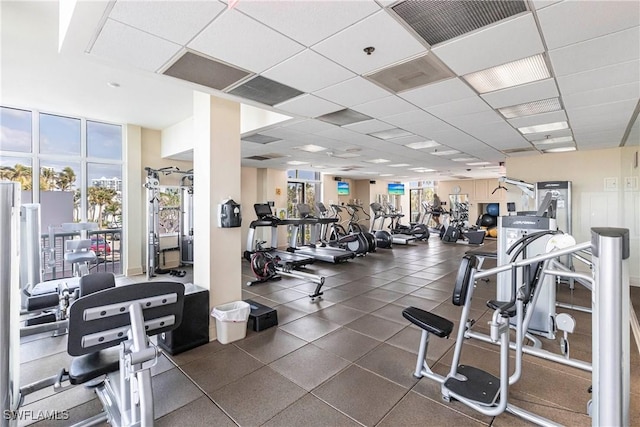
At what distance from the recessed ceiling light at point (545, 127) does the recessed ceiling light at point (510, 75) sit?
207 cm

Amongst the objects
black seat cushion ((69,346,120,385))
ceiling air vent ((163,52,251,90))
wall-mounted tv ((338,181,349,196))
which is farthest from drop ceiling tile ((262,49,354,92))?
wall-mounted tv ((338,181,349,196))

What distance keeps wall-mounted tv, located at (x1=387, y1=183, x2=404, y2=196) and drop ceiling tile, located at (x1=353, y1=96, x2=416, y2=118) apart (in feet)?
36.0

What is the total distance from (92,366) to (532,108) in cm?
520

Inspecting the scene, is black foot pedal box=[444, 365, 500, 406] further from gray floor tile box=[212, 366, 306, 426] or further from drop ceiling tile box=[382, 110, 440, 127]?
drop ceiling tile box=[382, 110, 440, 127]

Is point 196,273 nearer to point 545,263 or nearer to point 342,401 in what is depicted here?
point 342,401

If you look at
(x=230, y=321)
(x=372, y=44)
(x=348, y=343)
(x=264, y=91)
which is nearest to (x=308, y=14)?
(x=372, y=44)

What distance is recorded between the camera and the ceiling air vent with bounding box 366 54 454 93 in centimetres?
266

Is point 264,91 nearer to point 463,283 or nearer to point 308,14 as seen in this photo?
point 308,14

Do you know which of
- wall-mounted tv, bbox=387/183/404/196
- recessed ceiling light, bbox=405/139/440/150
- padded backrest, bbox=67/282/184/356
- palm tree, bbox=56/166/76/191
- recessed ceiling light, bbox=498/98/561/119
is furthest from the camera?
wall-mounted tv, bbox=387/183/404/196

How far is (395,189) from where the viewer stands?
14977 mm

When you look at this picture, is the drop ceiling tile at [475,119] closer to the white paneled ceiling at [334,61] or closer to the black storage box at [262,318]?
the white paneled ceiling at [334,61]

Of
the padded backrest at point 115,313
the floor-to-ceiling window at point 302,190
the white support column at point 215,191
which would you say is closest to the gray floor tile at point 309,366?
the white support column at point 215,191

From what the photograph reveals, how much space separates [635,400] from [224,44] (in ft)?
13.7

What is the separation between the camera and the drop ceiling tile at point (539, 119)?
408cm
